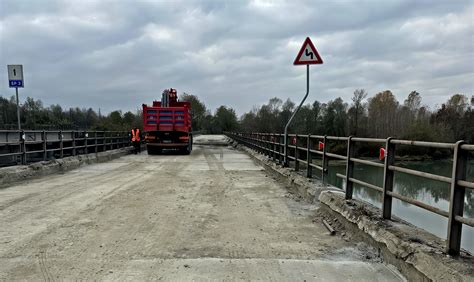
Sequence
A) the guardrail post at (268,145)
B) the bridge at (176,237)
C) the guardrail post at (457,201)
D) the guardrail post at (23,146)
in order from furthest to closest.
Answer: the guardrail post at (268,145) → the guardrail post at (23,146) → the bridge at (176,237) → the guardrail post at (457,201)

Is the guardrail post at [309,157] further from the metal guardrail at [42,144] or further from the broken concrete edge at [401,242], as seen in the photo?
the metal guardrail at [42,144]

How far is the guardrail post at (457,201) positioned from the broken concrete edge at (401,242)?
11 cm

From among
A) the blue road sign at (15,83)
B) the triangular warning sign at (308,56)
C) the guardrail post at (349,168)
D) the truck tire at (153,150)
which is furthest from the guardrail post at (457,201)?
the truck tire at (153,150)

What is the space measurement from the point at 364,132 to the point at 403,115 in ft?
38.9

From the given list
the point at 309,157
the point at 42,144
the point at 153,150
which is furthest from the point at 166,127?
the point at 309,157

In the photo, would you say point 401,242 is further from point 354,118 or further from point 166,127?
point 354,118

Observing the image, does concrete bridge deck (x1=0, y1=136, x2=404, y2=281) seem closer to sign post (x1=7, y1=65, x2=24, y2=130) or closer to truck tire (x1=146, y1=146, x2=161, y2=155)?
sign post (x1=7, y1=65, x2=24, y2=130)

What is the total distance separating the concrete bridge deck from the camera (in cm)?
337

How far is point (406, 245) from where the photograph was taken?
10.8 feet

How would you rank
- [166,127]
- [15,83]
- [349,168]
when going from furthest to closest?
[166,127]
[15,83]
[349,168]

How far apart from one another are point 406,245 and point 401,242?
10cm

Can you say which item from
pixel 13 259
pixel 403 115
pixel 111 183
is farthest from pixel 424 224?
pixel 403 115

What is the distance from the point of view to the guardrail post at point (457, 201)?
117 inches

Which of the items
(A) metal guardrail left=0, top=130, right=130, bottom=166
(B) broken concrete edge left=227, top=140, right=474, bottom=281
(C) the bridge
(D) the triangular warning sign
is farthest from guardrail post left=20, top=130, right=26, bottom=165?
(B) broken concrete edge left=227, top=140, right=474, bottom=281
